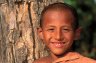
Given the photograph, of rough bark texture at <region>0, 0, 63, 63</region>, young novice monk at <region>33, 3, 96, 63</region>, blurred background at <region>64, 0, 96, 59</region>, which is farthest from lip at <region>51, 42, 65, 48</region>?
blurred background at <region>64, 0, 96, 59</region>

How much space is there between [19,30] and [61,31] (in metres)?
0.61

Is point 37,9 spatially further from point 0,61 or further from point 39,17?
point 0,61

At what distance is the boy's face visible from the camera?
14.5 ft

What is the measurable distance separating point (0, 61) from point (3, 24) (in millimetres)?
358

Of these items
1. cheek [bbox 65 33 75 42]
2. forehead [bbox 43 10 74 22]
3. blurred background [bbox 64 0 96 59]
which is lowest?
blurred background [bbox 64 0 96 59]

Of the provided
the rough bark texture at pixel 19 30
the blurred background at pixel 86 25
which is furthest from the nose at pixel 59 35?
the blurred background at pixel 86 25

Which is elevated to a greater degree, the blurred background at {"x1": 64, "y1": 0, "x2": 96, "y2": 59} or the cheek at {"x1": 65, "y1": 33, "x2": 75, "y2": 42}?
the cheek at {"x1": 65, "y1": 33, "x2": 75, "y2": 42}

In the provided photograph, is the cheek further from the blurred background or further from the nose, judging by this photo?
the blurred background

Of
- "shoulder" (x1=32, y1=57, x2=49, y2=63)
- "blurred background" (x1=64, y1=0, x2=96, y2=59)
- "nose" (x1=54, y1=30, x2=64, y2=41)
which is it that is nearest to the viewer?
"nose" (x1=54, y1=30, x2=64, y2=41)

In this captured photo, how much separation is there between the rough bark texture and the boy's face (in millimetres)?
394

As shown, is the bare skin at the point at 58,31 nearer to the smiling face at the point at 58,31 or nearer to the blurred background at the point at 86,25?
the smiling face at the point at 58,31

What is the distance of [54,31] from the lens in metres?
4.44

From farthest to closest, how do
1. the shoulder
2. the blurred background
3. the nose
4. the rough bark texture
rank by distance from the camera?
the blurred background < the rough bark texture < the shoulder < the nose

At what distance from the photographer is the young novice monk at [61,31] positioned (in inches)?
175
